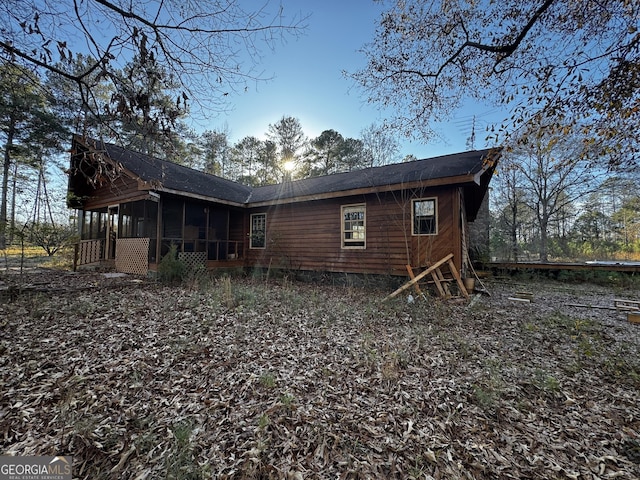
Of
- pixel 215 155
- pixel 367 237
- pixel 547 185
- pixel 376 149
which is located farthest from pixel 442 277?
pixel 215 155

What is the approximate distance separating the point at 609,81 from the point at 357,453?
5.15 metres

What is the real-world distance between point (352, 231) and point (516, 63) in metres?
5.81

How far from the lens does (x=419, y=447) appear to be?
208cm

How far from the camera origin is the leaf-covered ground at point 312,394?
197cm

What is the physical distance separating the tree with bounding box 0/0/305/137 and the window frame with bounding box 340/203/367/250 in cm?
645

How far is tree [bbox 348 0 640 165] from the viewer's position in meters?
3.43

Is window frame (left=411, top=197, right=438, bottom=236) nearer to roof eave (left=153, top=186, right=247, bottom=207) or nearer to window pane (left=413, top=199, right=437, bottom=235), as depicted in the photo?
window pane (left=413, top=199, right=437, bottom=235)

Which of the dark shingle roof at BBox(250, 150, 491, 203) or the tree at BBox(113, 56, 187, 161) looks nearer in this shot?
the tree at BBox(113, 56, 187, 161)

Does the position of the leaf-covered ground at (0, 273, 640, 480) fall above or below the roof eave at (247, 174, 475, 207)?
below

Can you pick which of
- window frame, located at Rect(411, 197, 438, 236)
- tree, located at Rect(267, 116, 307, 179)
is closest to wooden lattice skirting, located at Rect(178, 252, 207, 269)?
window frame, located at Rect(411, 197, 438, 236)

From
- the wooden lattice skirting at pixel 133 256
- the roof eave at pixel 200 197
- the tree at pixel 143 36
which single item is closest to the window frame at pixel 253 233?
the roof eave at pixel 200 197

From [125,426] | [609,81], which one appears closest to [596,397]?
[609,81]

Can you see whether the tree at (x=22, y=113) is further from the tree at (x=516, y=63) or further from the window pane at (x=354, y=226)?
the window pane at (x=354, y=226)

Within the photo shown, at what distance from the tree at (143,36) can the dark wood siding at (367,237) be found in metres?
6.01
